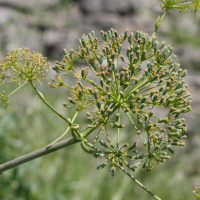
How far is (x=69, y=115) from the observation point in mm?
8195

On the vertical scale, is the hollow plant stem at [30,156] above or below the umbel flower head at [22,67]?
below

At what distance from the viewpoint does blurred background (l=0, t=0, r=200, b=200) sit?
18.2 feet

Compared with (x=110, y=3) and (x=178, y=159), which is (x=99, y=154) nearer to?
(x=178, y=159)

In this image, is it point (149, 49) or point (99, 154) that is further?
point (149, 49)

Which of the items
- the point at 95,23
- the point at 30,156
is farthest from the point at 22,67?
the point at 95,23

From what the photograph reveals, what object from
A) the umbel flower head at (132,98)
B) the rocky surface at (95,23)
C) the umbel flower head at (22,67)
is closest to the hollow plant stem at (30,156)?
the umbel flower head at (132,98)

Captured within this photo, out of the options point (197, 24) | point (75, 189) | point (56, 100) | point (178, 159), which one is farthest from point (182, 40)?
point (75, 189)

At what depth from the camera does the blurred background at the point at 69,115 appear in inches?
219

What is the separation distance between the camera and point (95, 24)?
12227 millimetres

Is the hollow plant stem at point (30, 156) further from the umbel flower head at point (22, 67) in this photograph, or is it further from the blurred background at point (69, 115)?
the blurred background at point (69, 115)

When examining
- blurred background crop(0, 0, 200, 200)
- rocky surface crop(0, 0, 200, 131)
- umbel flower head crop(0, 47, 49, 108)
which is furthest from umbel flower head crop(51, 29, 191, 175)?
rocky surface crop(0, 0, 200, 131)

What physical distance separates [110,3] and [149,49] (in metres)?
10.9

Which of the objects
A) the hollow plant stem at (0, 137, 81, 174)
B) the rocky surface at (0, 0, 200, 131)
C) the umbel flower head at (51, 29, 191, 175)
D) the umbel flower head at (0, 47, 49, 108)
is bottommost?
the hollow plant stem at (0, 137, 81, 174)

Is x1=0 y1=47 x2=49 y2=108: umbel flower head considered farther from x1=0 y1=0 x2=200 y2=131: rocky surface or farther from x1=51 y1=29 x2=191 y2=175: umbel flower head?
x1=0 y1=0 x2=200 y2=131: rocky surface
